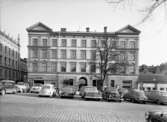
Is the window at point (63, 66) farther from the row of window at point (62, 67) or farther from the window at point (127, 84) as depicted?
the window at point (127, 84)

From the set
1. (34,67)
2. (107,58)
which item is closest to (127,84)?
(107,58)

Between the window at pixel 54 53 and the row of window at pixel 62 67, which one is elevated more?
the window at pixel 54 53

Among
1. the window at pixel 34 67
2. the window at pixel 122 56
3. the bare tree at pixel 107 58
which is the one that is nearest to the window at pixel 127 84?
the window at pixel 122 56

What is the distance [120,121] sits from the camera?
6.78 metres

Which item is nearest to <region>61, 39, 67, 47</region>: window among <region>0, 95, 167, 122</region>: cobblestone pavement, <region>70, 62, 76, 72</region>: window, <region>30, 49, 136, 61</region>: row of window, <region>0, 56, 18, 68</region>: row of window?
<region>30, 49, 136, 61</region>: row of window

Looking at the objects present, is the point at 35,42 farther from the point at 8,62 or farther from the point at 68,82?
the point at 68,82

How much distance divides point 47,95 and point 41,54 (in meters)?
18.0

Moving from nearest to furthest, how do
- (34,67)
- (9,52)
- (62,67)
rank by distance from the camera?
(9,52) < (34,67) < (62,67)

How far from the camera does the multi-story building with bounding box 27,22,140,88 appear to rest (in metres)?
31.6

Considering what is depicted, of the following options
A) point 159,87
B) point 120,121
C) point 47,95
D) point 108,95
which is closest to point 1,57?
point 47,95

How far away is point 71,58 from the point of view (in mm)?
33469

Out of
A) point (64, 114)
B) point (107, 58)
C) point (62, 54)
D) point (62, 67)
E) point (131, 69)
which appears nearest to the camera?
point (64, 114)

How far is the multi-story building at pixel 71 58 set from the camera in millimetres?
31609

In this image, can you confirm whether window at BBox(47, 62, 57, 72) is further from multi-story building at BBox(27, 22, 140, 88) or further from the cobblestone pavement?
the cobblestone pavement
